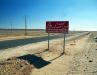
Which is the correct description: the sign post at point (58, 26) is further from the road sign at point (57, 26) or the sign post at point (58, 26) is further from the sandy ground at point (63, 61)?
the sandy ground at point (63, 61)

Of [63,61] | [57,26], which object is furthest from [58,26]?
[63,61]

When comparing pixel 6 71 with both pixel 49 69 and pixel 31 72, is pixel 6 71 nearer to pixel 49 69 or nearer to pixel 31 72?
pixel 31 72

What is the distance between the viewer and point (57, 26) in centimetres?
2205

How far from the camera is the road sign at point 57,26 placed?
2144 centimetres

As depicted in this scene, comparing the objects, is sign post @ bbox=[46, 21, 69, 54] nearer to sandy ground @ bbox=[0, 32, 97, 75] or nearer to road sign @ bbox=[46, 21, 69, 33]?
road sign @ bbox=[46, 21, 69, 33]

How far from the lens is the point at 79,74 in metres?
11.1

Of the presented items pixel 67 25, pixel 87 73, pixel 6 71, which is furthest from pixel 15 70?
pixel 67 25

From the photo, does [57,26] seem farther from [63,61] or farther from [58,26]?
[63,61]

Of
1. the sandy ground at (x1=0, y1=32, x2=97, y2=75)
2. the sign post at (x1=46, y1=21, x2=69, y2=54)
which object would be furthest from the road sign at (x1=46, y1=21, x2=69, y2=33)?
the sandy ground at (x1=0, y1=32, x2=97, y2=75)

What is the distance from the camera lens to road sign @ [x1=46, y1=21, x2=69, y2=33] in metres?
21.4

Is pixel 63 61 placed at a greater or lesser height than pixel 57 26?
lesser

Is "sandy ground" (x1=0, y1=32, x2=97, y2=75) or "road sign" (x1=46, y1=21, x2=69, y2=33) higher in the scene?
"road sign" (x1=46, y1=21, x2=69, y2=33)

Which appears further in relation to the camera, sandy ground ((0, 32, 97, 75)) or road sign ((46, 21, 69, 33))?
road sign ((46, 21, 69, 33))

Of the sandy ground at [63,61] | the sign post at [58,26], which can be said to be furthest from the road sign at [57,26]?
the sandy ground at [63,61]
